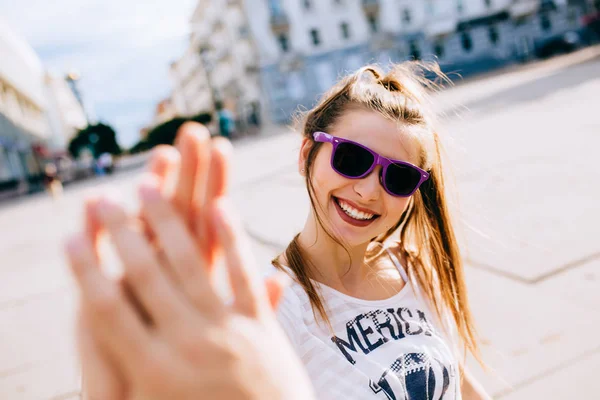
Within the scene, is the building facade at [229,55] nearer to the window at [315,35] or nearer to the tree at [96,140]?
the window at [315,35]

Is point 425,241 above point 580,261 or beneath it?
above

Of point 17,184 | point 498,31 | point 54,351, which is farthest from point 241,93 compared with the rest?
point 54,351

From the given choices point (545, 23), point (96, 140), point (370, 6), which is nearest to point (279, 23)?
point (370, 6)

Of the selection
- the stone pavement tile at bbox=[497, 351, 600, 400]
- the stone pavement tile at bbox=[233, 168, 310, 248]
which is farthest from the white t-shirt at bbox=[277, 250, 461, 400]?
the stone pavement tile at bbox=[233, 168, 310, 248]

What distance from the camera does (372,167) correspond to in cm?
142

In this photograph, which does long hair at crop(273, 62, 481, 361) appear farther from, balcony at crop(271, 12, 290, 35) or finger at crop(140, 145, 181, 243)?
balcony at crop(271, 12, 290, 35)

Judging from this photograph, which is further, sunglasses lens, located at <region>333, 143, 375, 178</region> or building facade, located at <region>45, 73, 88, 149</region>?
building facade, located at <region>45, 73, 88, 149</region>

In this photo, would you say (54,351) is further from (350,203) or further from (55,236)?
(55,236)

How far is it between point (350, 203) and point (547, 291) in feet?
7.32

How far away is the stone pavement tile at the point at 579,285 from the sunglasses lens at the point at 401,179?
203 cm

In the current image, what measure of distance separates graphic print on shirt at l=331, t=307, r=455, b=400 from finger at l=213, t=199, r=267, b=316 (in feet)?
2.58

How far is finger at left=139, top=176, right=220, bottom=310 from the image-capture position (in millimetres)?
509

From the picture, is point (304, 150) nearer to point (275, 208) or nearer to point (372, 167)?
point (372, 167)

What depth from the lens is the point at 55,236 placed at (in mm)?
8555
